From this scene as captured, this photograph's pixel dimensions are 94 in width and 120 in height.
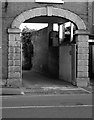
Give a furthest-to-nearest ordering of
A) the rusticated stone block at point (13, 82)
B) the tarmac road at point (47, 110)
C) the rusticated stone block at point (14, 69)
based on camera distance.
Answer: the rusticated stone block at point (14, 69) → the rusticated stone block at point (13, 82) → the tarmac road at point (47, 110)

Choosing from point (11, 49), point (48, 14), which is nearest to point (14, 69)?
point (11, 49)

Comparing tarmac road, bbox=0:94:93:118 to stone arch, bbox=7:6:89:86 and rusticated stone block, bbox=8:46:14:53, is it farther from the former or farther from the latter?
rusticated stone block, bbox=8:46:14:53

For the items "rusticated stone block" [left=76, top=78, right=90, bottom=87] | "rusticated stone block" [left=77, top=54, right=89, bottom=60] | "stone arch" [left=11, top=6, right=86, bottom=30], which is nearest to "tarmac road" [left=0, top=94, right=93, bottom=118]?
"rusticated stone block" [left=76, top=78, right=90, bottom=87]

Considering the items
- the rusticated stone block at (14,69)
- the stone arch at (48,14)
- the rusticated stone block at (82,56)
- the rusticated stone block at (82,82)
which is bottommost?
the rusticated stone block at (82,82)

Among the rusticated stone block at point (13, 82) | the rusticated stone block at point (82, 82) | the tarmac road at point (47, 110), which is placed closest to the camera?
the tarmac road at point (47, 110)

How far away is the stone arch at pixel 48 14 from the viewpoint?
17.3 metres

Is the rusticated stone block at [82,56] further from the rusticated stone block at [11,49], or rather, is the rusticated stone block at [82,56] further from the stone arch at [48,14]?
the rusticated stone block at [11,49]

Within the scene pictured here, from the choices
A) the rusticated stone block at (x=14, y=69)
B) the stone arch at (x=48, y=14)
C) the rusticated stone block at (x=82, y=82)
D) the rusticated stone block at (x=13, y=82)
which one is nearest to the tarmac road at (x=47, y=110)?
the rusticated stone block at (x=13, y=82)

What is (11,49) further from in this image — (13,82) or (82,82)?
(82,82)

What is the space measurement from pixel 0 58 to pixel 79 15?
4961 millimetres

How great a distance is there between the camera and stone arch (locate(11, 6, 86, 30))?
17286 millimetres

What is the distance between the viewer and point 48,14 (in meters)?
17.5

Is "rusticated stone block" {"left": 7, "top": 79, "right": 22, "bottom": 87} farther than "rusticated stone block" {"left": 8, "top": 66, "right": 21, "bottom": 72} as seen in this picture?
No

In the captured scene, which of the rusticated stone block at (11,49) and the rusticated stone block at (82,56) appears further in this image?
the rusticated stone block at (82,56)
